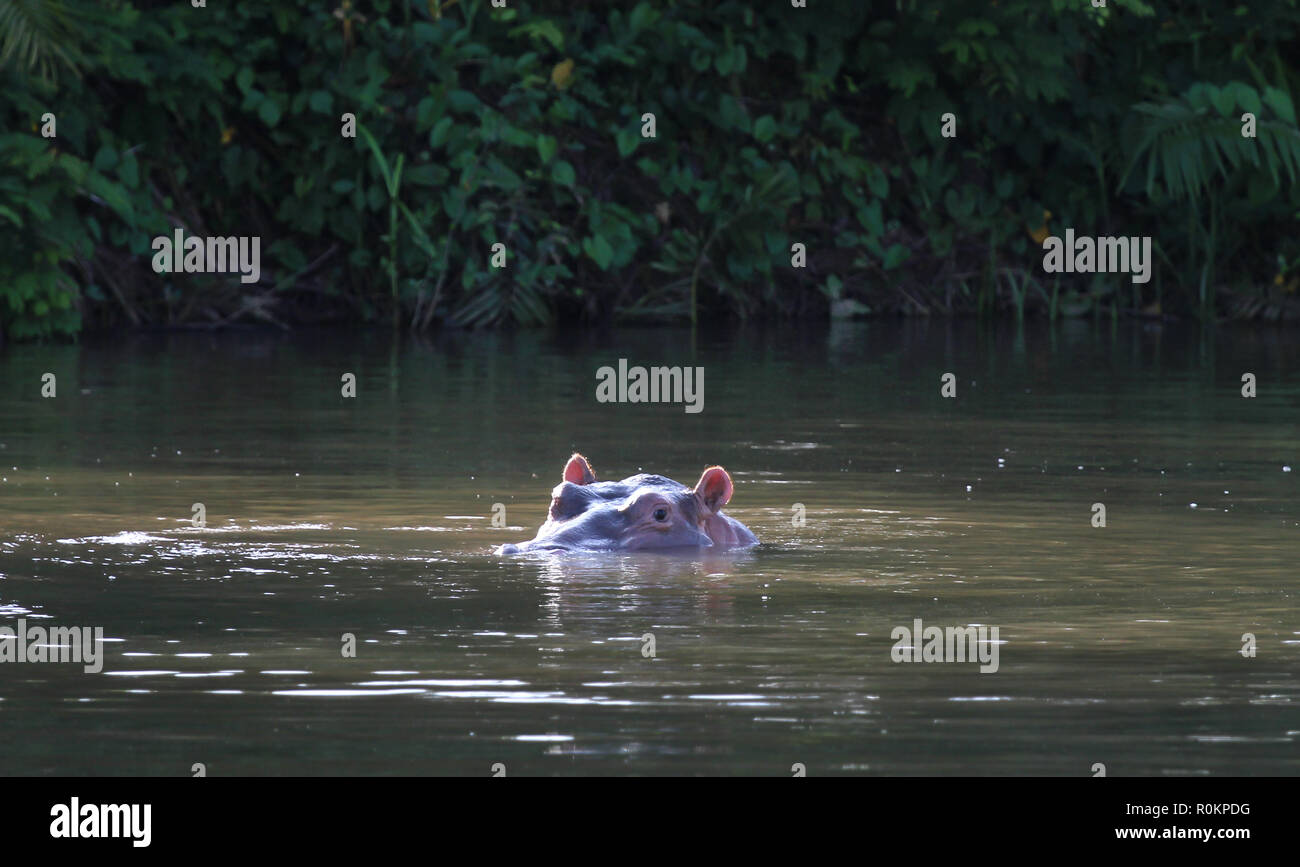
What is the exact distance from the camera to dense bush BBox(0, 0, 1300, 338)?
2222cm

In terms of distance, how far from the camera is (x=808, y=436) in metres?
13.8

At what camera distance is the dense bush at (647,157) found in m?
22.2

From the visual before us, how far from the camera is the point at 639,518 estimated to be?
938cm

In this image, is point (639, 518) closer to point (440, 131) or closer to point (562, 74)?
point (440, 131)

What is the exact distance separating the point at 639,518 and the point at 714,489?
325 mm

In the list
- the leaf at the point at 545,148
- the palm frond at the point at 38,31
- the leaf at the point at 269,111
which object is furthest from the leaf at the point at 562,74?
the palm frond at the point at 38,31

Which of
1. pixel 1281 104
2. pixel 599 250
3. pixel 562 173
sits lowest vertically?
pixel 599 250

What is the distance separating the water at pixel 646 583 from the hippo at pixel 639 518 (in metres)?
0.22

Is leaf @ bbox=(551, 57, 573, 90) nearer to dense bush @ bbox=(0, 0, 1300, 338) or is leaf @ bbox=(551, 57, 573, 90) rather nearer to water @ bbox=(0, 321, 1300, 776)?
dense bush @ bbox=(0, 0, 1300, 338)

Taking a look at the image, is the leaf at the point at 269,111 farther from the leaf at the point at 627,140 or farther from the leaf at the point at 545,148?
the leaf at the point at 627,140

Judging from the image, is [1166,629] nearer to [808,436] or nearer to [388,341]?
[808,436]

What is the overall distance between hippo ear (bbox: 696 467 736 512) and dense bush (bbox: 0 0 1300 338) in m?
11.3

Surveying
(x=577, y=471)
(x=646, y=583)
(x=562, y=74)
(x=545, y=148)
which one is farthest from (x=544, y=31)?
(x=646, y=583)
